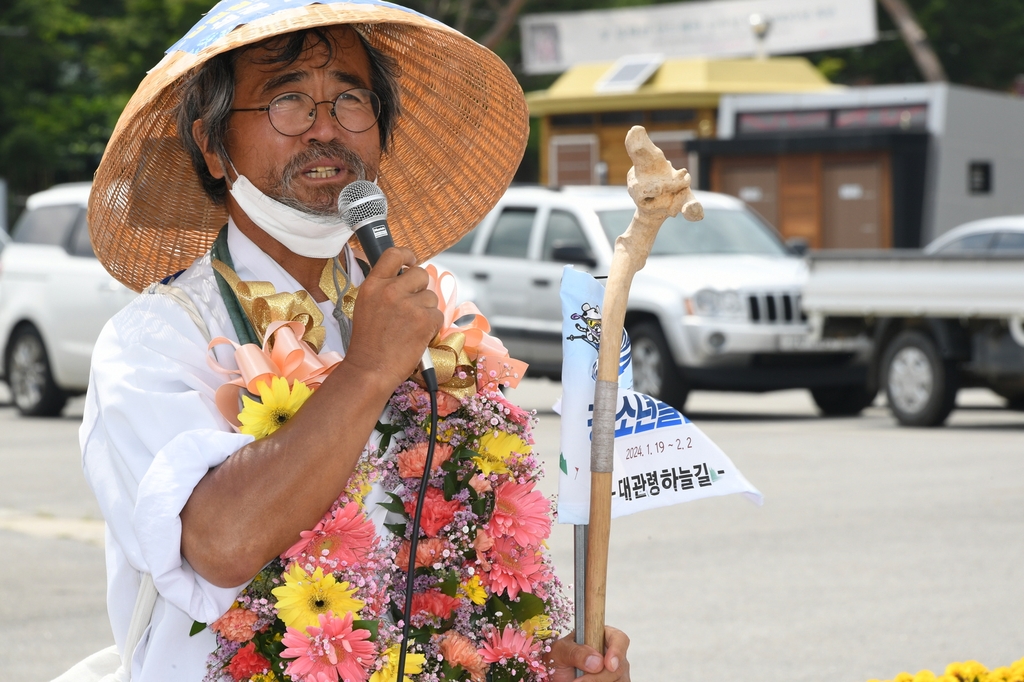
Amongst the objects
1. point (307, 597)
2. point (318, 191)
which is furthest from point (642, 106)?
point (307, 597)

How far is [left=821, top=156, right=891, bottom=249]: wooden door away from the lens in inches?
1004

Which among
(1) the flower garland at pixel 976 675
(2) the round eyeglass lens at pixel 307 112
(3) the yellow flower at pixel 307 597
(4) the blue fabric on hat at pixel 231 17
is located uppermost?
(4) the blue fabric on hat at pixel 231 17

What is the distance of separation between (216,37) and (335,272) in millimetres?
441

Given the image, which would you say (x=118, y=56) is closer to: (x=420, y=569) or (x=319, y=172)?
(x=319, y=172)

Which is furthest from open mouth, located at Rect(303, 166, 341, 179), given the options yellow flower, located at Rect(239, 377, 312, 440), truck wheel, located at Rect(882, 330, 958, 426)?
truck wheel, located at Rect(882, 330, 958, 426)

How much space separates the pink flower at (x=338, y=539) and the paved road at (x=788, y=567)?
3269 millimetres

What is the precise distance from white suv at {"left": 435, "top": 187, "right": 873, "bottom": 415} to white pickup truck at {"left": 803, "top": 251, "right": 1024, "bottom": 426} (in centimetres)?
30

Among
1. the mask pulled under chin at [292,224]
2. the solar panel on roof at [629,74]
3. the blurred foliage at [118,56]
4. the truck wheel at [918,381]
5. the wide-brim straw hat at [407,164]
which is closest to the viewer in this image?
the mask pulled under chin at [292,224]

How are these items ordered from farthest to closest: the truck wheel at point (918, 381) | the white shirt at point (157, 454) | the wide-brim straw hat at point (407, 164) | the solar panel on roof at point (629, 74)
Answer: the solar panel on roof at point (629, 74), the truck wheel at point (918, 381), the wide-brim straw hat at point (407, 164), the white shirt at point (157, 454)

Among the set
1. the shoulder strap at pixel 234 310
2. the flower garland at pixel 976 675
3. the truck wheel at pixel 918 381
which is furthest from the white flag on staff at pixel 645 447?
the truck wheel at pixel 918 381

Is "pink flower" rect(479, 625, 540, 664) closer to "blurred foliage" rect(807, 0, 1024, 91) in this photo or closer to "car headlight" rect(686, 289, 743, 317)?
"car headlight" rect(686, 289, 743, 317)

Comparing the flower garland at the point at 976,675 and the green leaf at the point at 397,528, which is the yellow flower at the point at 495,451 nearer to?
the green leaf at the point at 397,528

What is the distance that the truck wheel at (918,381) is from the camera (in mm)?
12180

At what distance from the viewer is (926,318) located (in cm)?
1241
